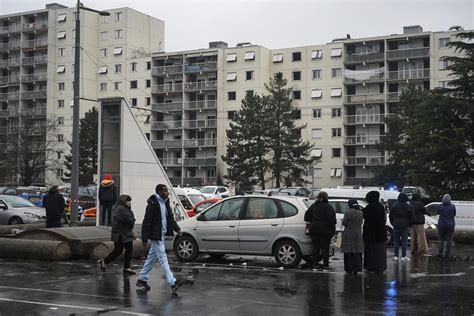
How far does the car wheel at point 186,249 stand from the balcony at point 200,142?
66.6 metres

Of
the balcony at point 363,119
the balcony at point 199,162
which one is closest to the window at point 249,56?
the balcony at point 199,162

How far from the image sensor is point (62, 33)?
3610 inches

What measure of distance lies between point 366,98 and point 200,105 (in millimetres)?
22152

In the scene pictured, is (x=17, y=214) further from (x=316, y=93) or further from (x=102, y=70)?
(x=102, y=70)

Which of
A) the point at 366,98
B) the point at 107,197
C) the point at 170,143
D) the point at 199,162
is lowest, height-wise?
the point at 107,197

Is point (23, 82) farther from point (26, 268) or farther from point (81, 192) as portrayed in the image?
point (26, 268)

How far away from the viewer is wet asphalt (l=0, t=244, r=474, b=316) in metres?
9.23

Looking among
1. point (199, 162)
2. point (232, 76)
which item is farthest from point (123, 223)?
point (232, 76)

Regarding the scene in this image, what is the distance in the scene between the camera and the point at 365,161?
74.1 metres

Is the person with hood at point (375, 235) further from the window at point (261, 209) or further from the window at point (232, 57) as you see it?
the window at point (232, 57)

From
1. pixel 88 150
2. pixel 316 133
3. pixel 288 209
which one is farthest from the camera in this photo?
pixel 316 133

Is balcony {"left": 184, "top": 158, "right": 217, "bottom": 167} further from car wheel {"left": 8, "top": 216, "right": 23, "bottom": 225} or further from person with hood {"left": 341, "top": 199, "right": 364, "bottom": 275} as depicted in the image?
person with hood {"left": 341, "top": 199, "right": 364, "bottom": 275}

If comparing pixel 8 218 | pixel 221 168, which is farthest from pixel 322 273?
pixel 221 168

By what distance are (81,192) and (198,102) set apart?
4249cm
